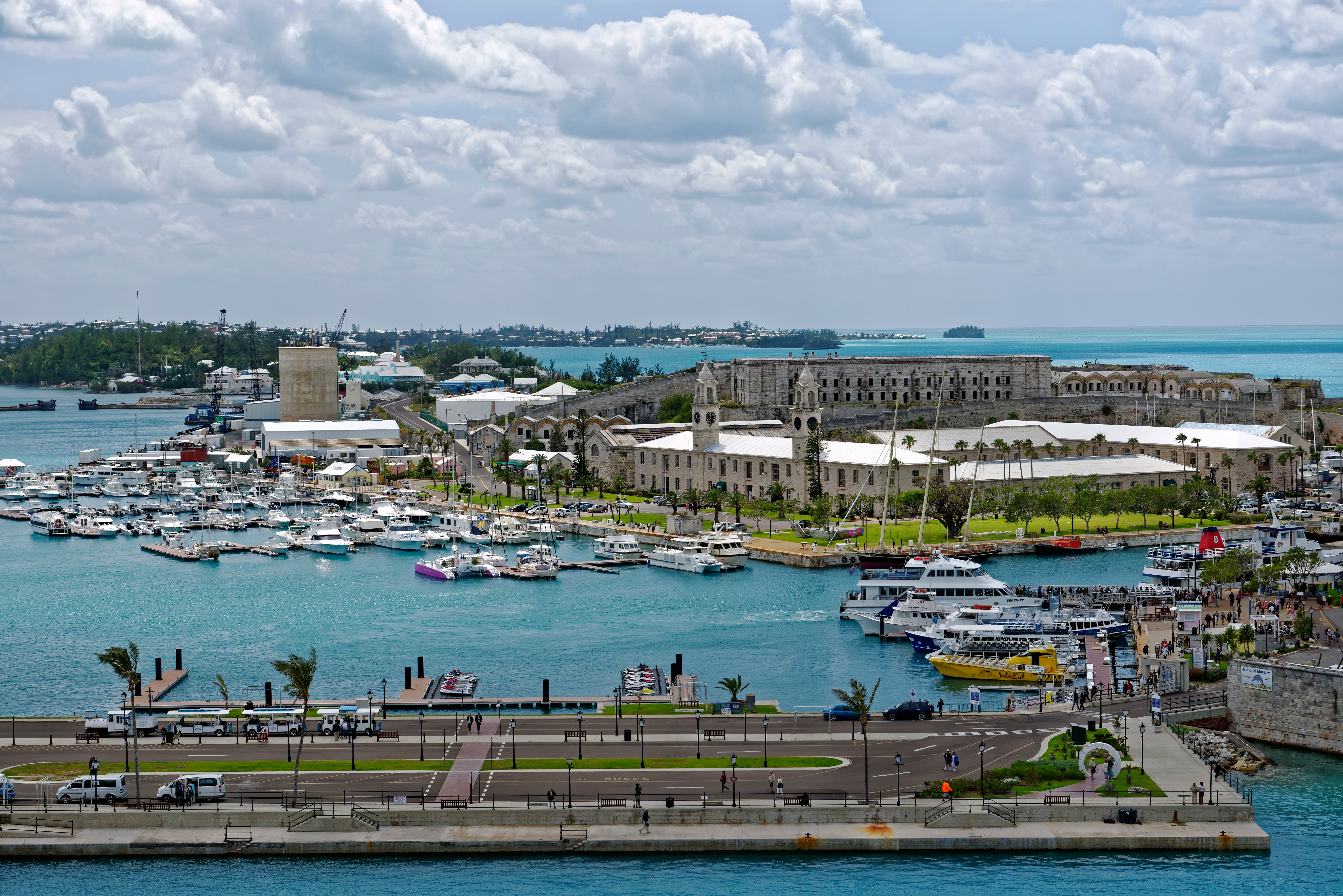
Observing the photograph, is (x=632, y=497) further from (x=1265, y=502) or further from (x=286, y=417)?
(x=286, y=417)

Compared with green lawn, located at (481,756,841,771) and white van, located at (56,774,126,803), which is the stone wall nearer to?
green lawn, located at (481,756,841,771)

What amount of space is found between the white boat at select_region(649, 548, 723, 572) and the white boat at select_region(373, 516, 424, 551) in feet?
47.6

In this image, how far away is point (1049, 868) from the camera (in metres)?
33.3

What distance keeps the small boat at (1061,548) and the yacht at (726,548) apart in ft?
45.7

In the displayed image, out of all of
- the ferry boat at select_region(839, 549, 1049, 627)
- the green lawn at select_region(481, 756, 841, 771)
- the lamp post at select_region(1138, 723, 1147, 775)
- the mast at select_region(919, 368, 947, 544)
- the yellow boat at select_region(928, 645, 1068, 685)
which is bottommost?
the yellow boat at select_region(928, 645, 1068, 685)

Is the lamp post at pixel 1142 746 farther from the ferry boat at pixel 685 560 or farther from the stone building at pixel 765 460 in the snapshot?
the stone building at pixel 765 460

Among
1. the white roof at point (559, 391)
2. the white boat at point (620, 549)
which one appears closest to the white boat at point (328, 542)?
the white boat at point (620, 549)

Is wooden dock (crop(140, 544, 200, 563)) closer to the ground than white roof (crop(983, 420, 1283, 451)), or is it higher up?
closer to the ground

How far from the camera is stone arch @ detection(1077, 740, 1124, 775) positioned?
35812 millimetres

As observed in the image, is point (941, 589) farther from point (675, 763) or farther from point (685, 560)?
point (675, 763)

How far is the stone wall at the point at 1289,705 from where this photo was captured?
40.3m

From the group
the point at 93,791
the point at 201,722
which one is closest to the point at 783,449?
the point at 201,722

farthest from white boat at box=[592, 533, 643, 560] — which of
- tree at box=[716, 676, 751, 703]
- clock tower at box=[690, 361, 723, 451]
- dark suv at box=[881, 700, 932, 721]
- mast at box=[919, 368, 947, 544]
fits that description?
dark suv at box=[881, 700, 932, 721]

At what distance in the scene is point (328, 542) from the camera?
8569 cm
